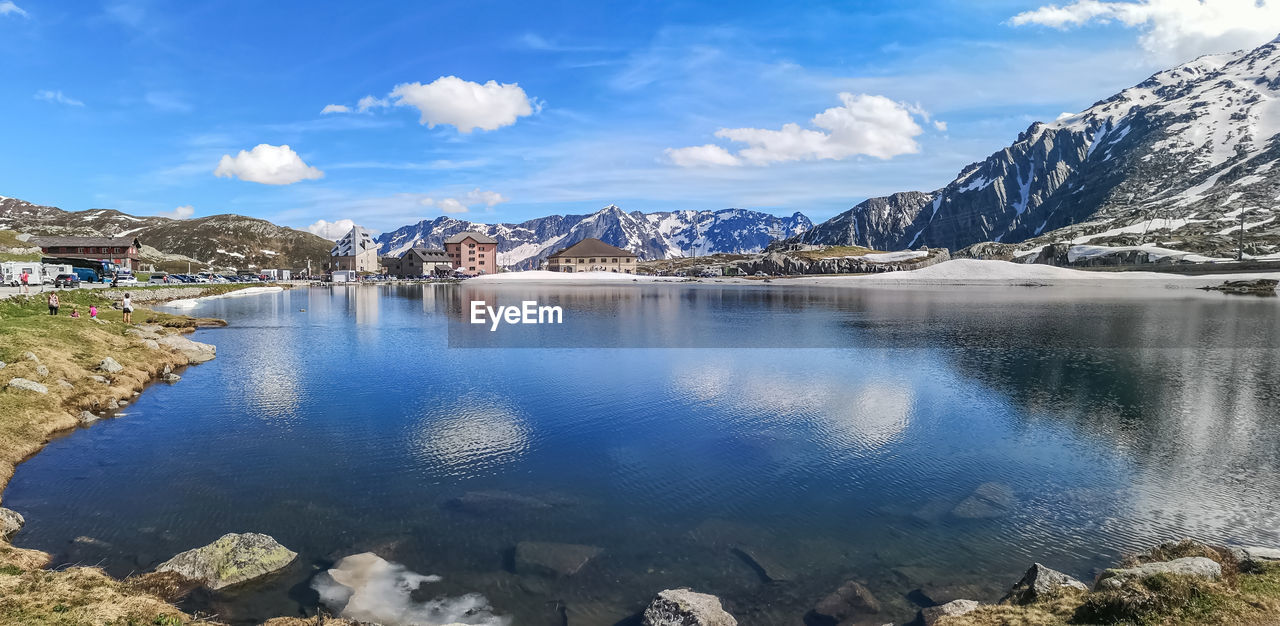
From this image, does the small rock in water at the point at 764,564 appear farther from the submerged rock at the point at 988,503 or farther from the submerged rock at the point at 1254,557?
the submerged rock at the point at 1254,557

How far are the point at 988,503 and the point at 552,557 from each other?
45.9 ft

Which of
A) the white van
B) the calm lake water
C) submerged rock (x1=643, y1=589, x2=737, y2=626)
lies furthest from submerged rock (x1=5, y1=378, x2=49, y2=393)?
the white van

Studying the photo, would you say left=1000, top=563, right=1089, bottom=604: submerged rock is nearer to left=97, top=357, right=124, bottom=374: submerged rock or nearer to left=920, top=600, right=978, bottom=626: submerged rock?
left=920, top=600, right=978, bottom=626: submerged rock

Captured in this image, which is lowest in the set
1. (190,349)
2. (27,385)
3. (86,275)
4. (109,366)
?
(190,349)

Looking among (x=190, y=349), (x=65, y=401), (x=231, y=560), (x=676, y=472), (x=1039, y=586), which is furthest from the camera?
(x=190, y=349)

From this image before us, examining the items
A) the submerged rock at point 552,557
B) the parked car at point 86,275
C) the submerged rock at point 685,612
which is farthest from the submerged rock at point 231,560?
the parked car at point 86,275

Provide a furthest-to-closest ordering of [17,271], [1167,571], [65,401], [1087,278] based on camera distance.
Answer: [1087,278] → [17,271] → [65,401] → [1167,571]

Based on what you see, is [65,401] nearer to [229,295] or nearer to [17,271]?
[17,271]

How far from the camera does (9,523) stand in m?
17.0

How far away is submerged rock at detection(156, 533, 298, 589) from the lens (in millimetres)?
14672

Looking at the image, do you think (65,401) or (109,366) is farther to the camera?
(109,366)

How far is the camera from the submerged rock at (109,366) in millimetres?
36156

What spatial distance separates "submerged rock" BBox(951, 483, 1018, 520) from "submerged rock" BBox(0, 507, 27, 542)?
26.7m

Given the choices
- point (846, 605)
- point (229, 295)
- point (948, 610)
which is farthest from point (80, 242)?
point (948, 610)
